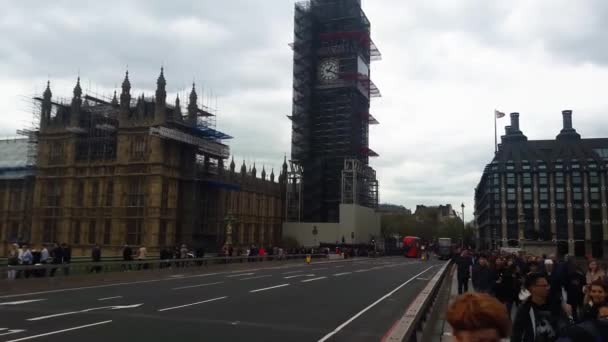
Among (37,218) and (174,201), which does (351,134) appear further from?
(37,218)

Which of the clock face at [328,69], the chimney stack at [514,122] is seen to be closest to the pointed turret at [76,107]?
the clock face at [328,69]

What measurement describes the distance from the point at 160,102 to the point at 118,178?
33.6 feet

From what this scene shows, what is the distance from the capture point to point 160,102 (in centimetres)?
6209

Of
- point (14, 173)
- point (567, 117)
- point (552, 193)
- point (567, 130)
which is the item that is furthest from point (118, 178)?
point (567, 117)

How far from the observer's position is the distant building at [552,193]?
103438 mm

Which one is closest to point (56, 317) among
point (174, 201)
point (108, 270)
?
point (108, 270)

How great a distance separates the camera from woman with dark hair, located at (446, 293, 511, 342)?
2889 millimetres

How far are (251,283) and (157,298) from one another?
7.76 meters

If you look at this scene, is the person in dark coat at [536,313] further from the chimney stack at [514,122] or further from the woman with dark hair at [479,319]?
the chimney stack at [514,122]

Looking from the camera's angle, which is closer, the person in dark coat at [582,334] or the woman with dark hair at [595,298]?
the person in dark coat at [582,334]

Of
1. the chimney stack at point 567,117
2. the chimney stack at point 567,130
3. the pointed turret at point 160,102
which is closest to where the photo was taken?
the pointed turret at point 160,102

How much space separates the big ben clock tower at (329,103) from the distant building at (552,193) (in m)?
31.5

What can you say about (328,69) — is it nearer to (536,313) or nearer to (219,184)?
(219,184)

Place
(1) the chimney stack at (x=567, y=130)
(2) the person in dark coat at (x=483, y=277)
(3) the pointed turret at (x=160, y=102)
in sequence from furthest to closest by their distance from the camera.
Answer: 1. (1) the chimney stack at (x=567, y=130)
2. (3) the pointed turret at (x=160, y=102)
3. (2) the person in dark coat at (x=483, y=277)
